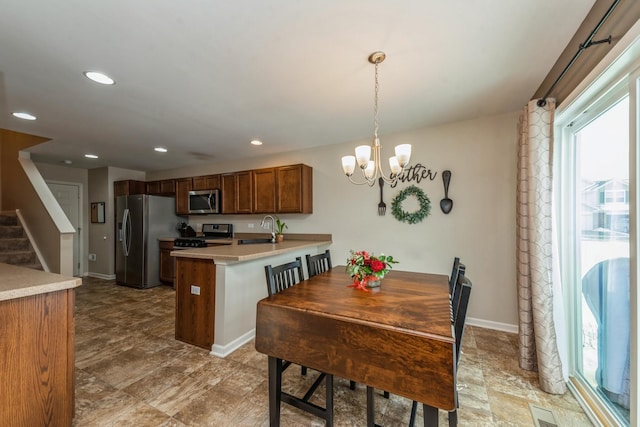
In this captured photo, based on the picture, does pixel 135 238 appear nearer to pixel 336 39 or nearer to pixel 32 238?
pixel 32 238

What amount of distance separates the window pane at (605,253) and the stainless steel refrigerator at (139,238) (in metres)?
5.74

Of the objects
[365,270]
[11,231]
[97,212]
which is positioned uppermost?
[97,212]

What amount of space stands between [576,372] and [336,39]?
2.96 metres

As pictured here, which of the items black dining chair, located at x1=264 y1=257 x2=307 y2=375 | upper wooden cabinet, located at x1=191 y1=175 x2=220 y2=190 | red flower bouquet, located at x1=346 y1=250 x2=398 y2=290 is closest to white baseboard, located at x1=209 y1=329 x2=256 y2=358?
black dining chair, located at x1=264 y1=257 x2=307 y2=375

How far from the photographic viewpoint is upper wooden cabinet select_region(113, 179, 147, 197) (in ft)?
17.0

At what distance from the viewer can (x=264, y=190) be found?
4172 mm

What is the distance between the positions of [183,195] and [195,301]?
3.12 metres

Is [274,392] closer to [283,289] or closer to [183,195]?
[283,289]

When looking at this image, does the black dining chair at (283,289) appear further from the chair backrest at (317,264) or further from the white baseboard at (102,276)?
the white baseboard at (102,276)

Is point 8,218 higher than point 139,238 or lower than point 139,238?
higher

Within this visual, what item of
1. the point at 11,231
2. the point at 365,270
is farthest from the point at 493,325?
the point at 11,231

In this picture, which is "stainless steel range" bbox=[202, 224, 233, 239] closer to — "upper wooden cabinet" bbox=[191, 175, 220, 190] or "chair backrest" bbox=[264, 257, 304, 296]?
"upper wooden cabinet" bbox=[191, 175, 220, 190]

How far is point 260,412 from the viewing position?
5.46 ft

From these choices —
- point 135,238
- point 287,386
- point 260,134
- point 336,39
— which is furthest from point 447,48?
point 135,238
